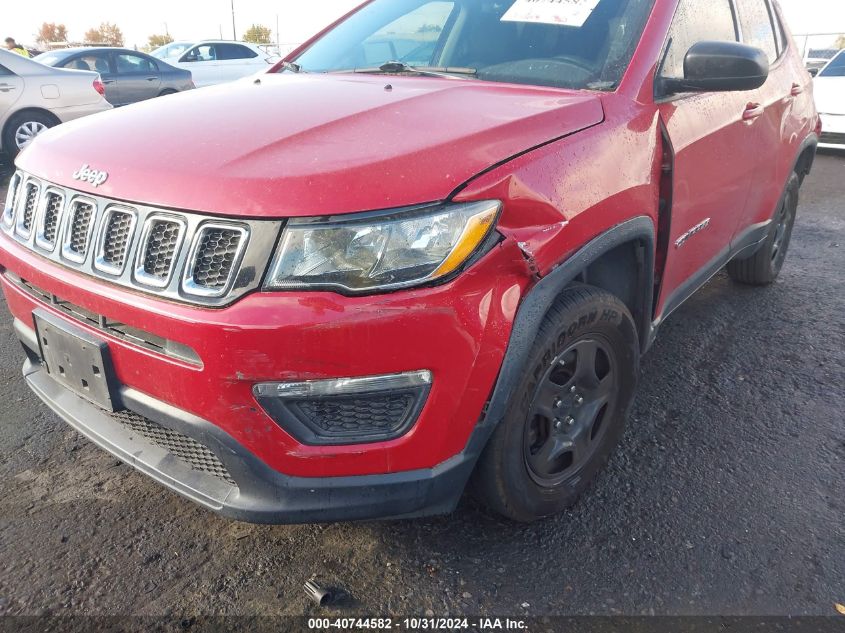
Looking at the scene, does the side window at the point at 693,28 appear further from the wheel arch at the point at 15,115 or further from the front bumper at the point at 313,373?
the wheel arch at the point at 15,115

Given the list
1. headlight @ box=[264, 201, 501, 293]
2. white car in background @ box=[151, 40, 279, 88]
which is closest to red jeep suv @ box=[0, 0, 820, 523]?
headlight @ box=[264, 201, 501, 293]

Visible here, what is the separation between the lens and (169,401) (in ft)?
5.60

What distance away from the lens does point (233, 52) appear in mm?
Result: 14477

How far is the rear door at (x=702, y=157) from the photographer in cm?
241

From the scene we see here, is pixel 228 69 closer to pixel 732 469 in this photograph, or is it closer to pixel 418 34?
pixel 418 34

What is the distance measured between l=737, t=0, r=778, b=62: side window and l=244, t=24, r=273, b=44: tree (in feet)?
196

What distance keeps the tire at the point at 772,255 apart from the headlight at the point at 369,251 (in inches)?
121

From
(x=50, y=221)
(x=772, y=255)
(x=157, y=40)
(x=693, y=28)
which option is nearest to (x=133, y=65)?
(x=772, y=255)

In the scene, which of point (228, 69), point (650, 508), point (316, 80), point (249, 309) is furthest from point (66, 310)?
point (228, 69)

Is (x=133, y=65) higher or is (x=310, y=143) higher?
(x=310, y=143)

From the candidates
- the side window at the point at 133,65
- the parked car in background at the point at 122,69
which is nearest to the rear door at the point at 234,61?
the parked car in background at the point at 122,69

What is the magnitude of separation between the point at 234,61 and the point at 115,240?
14.1m

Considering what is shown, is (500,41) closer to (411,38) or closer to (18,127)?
(411,38)

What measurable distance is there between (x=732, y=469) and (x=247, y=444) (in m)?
1.81
